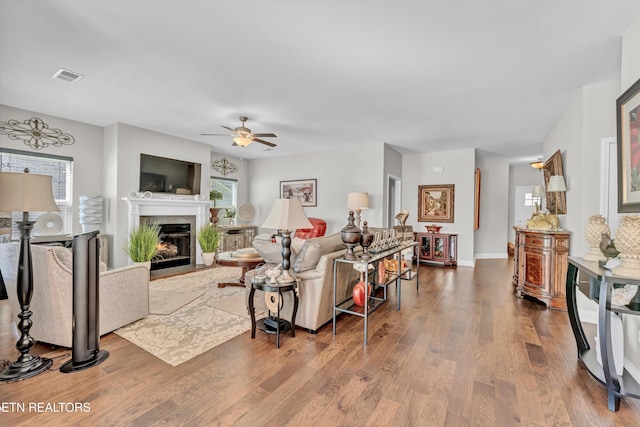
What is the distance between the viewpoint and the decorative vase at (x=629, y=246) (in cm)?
179

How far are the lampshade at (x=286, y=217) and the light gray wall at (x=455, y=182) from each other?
198 inches

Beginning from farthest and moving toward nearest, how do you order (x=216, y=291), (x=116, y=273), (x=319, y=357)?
(x=216, y=291) < (x=116, y=273) < (x=319, y=357)

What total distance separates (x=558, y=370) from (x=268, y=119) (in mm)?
4414

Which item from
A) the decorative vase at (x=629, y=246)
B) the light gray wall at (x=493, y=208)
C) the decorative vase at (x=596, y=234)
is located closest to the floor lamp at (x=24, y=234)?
the decorative vase at (x=629, y=246)

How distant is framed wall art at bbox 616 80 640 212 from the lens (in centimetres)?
213

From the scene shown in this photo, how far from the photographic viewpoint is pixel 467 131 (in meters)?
5.07

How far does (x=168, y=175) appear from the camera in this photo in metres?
5.67

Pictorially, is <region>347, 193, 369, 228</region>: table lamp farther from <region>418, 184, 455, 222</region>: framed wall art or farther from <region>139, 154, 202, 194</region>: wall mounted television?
<region>139, 154, 202, 194</region>: wall mounted television

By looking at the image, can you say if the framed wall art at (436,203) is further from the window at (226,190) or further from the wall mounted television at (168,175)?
the wall mounted television at (168,175)

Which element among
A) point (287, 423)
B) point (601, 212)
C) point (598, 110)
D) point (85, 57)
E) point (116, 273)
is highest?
point (85, 57)

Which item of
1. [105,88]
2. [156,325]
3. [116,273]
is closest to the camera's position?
[116,273]

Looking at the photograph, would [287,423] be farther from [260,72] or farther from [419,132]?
[419,132]

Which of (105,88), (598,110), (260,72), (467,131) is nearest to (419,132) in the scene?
(467,131)

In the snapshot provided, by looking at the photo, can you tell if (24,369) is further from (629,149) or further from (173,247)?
(629,149)
